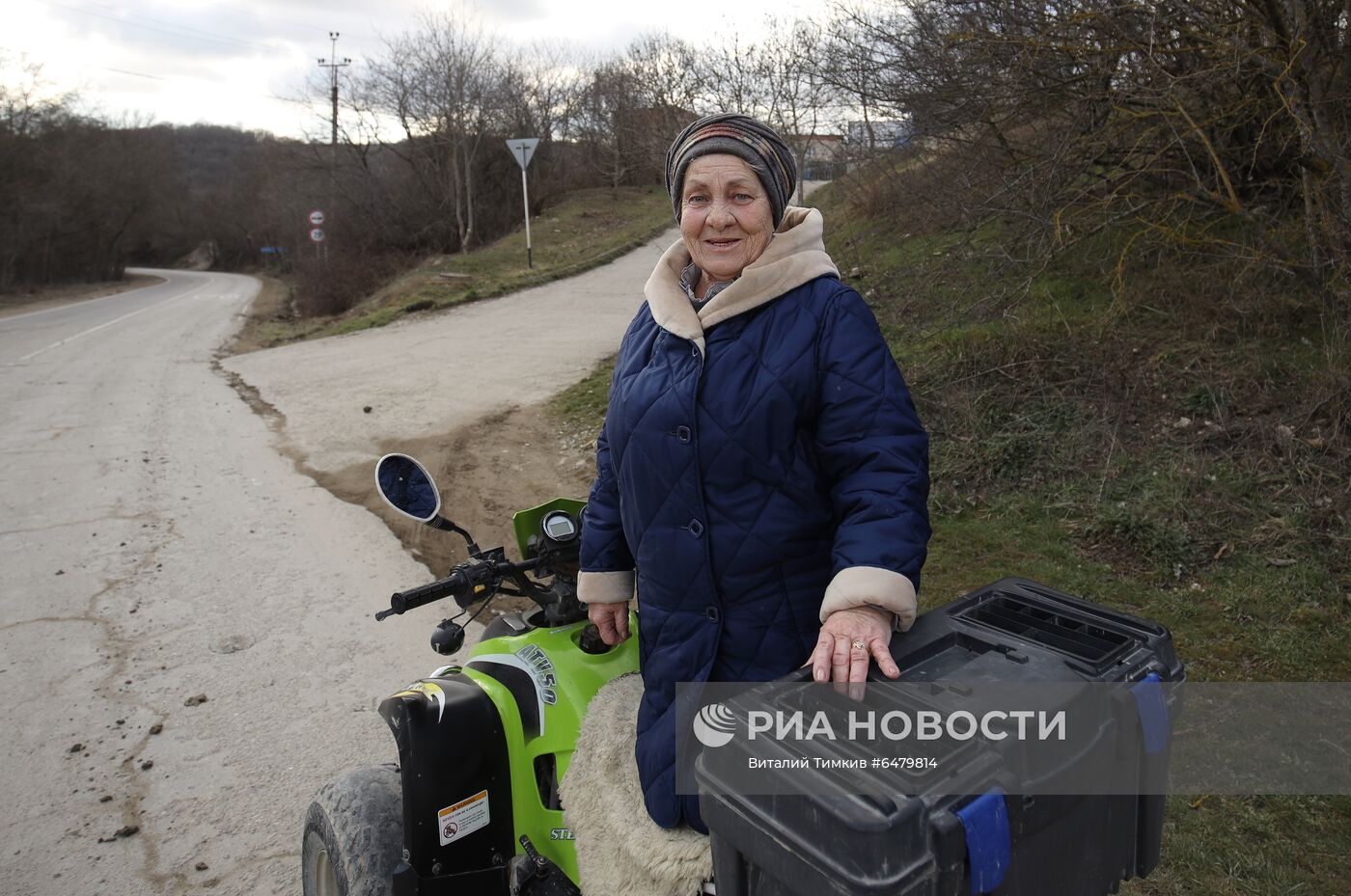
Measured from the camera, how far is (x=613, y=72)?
77.0ft

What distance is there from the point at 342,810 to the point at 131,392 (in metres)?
10.3

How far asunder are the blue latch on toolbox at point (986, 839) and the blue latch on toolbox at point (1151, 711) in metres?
0.35

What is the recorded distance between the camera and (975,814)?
1.16 m

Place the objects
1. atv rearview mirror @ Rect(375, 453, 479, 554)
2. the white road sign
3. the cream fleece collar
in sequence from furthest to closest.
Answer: the white road sign < atv rearview mirror @ Rect(375, 453, 479, 554) < the cream fleece collar

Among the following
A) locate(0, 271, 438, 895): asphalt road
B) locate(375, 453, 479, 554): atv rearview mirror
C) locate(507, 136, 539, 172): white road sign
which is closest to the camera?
locate(375, 453, 479, 554): atv rearview mirror

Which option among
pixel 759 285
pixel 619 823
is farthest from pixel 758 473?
pixel 619 823

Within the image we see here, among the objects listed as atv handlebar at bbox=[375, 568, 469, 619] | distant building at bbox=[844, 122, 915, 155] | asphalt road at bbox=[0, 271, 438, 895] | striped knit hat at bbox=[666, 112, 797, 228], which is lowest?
asphalt road at bbox=[0, 271, 438, 895]

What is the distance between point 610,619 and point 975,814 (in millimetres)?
1095

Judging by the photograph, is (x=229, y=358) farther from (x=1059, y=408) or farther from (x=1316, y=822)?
(x=1316, y=822)

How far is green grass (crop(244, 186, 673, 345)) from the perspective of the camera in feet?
53.5

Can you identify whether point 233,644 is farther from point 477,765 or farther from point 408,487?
point 477,765

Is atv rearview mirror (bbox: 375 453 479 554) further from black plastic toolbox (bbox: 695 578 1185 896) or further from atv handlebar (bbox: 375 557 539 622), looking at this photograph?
black plastic toolbox (bbox: 695 578 1185 896)

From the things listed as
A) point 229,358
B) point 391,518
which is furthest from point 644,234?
point 391,518

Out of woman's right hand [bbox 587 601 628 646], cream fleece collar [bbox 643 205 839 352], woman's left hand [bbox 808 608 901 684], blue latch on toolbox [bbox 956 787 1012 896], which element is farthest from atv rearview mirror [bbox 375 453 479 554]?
blue latch on toolbox [bbox 956 787 1012 896]
